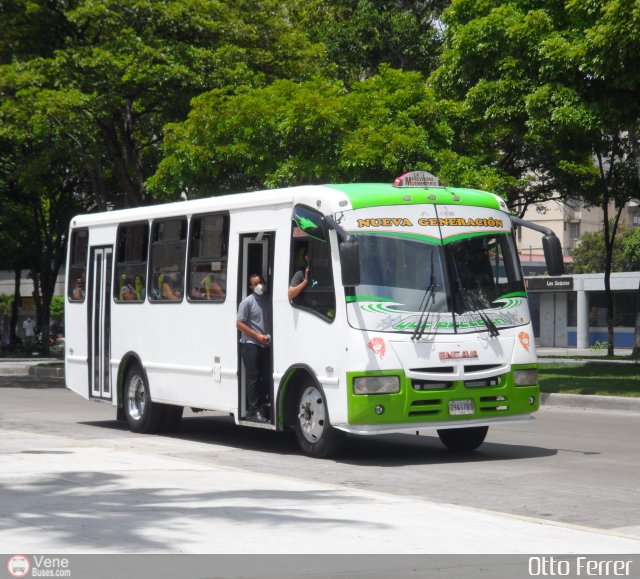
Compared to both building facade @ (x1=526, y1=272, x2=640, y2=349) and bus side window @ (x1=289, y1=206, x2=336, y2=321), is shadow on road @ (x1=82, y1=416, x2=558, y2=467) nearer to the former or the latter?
bus side window @ (x1=289, y1=206, x2=336, y2=321)

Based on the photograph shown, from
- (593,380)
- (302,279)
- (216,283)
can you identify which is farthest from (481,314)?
(593,380)

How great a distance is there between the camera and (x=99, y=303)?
17.6m

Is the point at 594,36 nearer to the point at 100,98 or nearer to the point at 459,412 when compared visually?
the point at 459,412

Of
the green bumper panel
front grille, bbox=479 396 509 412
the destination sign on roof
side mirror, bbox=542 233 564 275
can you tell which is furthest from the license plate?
the destination sign on roof

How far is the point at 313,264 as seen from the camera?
1300cm

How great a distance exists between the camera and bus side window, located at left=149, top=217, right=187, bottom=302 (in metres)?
15.5

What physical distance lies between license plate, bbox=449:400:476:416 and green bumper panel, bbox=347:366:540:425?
0.01 m

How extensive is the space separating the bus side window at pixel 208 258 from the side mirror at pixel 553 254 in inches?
151

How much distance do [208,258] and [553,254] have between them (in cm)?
433

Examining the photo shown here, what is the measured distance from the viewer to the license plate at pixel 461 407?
495 inches

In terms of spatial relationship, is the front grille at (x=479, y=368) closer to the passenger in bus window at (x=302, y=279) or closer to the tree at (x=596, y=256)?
the passenger in bus window at (x=302, y=279)

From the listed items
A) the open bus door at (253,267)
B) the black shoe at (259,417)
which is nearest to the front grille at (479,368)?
the open bus door at (253,267)

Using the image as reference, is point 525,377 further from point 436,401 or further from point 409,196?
point 409,196
